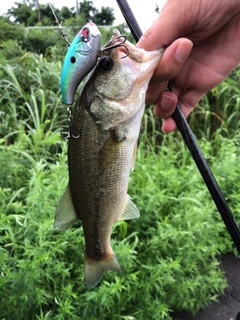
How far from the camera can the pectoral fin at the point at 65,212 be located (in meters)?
1.54

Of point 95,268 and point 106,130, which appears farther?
point 95,268

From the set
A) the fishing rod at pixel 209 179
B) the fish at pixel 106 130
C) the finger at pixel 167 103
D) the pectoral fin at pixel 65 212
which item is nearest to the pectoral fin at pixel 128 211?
the fish at pixel 106 130

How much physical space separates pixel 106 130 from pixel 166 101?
1.41ft

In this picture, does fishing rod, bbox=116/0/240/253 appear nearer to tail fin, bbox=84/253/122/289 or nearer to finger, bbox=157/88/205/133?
finger, bbox=157/88/205/133

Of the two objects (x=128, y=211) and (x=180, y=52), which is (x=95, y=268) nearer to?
(x=128, y=211)

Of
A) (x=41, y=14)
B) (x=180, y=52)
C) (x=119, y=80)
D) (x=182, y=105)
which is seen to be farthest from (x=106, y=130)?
(x=41, y=14)

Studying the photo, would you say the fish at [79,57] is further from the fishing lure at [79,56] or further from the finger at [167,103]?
the finger at [167,103]

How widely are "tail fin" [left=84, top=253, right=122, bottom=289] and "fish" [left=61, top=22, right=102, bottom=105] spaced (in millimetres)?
774

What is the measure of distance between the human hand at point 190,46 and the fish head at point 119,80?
0.09 metres

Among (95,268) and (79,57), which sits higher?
(79,57)

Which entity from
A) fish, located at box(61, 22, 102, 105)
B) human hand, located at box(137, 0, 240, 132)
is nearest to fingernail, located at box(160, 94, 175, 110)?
human hand, located at box(137, 0, 240, 132)

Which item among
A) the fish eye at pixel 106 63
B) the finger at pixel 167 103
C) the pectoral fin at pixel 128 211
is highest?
the fish eye at pixel 106 63

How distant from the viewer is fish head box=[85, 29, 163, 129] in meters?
1.43

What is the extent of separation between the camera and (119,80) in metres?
1.48
